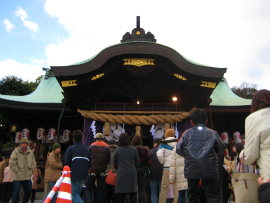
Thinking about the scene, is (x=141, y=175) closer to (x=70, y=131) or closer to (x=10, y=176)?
(x=10, y=176)

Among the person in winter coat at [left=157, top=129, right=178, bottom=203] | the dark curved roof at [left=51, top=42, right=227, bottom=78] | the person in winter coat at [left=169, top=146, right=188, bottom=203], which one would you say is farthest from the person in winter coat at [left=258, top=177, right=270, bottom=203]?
the dark curved roof at [left=51, top=42, right=227, bottom=78]

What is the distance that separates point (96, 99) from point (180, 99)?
2.86 metres

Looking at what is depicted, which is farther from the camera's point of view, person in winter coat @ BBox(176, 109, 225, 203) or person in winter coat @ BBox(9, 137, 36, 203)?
person in winter coat @ BBox(9, 137, 36, 203)

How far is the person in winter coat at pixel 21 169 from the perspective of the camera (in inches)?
216

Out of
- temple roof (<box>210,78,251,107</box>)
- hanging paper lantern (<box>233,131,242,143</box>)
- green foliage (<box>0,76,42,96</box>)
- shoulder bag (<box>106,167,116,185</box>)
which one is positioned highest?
green foliage (<box>0,76,42,96</box>)

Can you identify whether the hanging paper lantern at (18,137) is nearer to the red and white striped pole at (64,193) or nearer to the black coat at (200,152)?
the red and white striped pole at (64,193)

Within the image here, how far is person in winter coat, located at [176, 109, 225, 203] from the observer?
121 inches

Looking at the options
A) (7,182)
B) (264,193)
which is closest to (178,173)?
(264,193)

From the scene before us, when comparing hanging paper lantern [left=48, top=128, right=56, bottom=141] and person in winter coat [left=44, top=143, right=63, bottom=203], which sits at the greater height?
hanging paper lantern [left=48, top=128, right=56, bottom=141]

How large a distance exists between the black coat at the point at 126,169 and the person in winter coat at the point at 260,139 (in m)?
2.17

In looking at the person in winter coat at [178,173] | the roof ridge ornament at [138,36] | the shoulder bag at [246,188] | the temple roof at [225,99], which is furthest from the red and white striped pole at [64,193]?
the temple roof at [225,99]

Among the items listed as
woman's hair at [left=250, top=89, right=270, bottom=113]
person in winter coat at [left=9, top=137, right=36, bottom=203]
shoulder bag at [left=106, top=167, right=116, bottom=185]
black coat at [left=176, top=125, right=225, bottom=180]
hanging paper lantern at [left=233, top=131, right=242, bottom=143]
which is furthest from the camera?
hanging paper lantern at [left=233, top=131, right=242, bottom=143]

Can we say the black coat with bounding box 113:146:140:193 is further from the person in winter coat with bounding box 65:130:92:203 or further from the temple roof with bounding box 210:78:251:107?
the temple roof with bounding box 210:78:251:107

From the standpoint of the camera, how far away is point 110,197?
494 cm
